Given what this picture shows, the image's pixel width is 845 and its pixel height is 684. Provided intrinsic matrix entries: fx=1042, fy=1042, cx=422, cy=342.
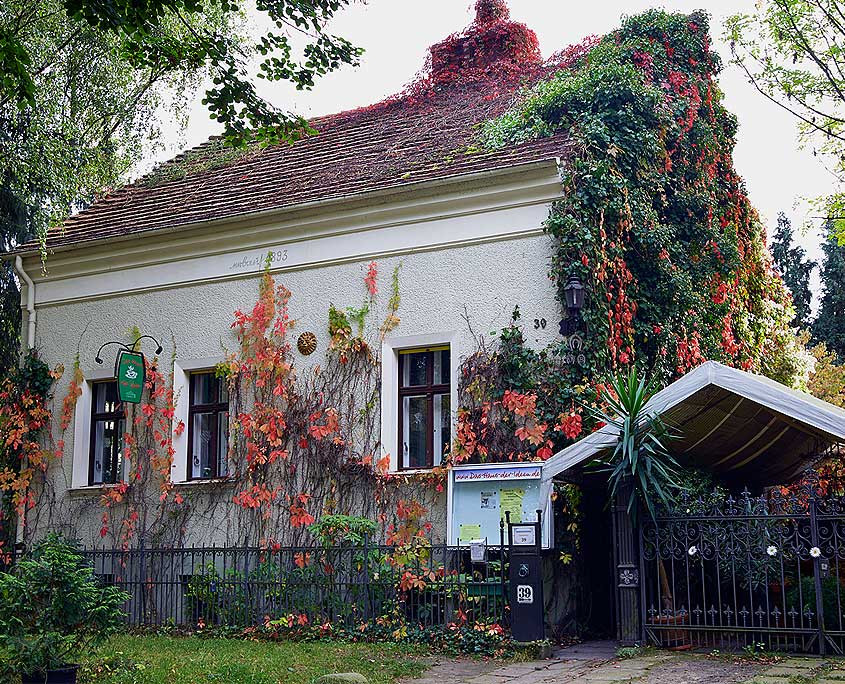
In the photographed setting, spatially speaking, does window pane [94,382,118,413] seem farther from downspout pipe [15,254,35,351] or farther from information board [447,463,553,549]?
information board [447,463,553,549]

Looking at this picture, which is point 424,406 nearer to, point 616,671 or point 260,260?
point 260,260

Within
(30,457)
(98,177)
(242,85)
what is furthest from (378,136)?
(30,457)

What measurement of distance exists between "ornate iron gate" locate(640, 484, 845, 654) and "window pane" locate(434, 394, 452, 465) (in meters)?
3.87

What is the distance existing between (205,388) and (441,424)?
4478 mm

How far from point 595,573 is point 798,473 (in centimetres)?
446

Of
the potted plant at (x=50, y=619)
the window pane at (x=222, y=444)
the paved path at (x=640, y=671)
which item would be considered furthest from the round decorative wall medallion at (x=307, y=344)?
the potted plant at (x=50, y=619)

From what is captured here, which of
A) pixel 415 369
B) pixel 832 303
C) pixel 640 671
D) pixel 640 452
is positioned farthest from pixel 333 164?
pixel 832 303

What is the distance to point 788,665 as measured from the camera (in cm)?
973

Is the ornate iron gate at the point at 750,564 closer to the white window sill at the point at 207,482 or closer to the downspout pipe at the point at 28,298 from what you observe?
the white window sill at the point at 207,482

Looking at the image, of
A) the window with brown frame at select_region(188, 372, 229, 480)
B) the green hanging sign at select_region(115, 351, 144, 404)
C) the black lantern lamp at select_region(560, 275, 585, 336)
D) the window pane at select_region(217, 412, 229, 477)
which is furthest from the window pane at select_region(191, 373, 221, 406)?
the black lantern lamp at select_region(560, 275, 585, 336)

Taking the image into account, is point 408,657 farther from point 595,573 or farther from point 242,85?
point 242,85

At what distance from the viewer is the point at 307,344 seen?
15.9 meters

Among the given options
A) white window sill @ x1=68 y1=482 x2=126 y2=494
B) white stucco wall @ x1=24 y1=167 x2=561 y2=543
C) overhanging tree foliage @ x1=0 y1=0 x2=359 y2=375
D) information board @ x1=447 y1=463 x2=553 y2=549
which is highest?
overhanging tree foliage @ x1=0 y1=0 x2=359 y2=375

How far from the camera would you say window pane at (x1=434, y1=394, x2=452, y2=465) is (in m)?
14.7
